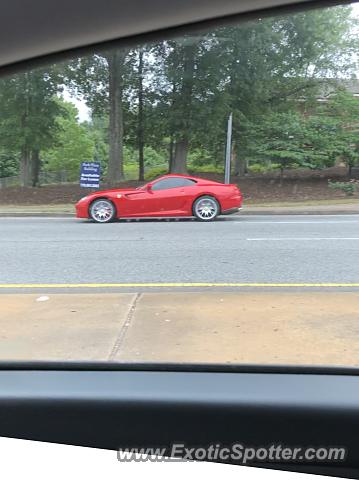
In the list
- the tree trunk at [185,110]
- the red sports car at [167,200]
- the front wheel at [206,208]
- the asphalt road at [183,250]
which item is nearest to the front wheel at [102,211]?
the red sports car at [167,200]

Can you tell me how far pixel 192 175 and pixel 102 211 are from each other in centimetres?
203

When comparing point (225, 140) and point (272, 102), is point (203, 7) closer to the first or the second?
point (272, 102)

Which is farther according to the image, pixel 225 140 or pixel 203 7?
pixel 225 140

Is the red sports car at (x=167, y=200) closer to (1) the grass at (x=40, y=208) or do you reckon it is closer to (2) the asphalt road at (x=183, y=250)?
(1) the grass at (x=40, y=208)

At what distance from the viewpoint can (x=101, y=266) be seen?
243 inches

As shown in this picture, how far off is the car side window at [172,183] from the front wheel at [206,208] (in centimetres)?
100

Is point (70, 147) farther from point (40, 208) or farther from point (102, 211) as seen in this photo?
point (102, 211)

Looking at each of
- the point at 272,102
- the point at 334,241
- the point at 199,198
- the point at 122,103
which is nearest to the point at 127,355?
the point at 122,103

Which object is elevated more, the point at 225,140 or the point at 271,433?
the point at 225,140

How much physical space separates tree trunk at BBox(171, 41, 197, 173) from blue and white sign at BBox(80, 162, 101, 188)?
2.06 ft

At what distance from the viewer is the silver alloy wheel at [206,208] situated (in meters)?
6.04

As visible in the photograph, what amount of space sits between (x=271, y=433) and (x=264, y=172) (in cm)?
251

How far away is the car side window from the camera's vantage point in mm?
4530

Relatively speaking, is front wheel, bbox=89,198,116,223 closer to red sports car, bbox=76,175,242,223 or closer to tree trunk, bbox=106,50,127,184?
red sports car, bbox=76,175,242,223
